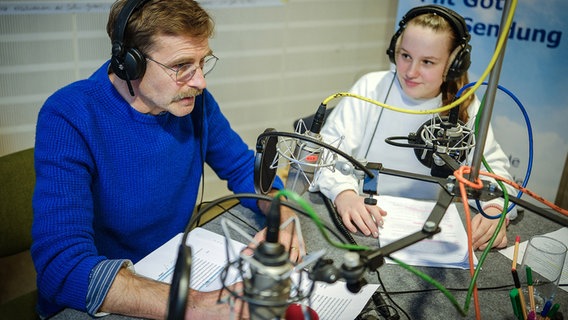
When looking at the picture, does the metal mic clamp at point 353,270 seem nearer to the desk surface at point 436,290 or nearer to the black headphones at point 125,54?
the desk surface at point 436,290

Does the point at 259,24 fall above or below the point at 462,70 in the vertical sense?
below

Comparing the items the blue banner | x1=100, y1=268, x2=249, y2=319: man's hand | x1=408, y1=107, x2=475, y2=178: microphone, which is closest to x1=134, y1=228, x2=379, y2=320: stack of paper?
x1=100, y1=268, x2=249, y2=319: man's hand

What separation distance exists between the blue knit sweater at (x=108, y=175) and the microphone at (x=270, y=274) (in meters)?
0.54

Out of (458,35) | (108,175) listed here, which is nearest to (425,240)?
(458,35)

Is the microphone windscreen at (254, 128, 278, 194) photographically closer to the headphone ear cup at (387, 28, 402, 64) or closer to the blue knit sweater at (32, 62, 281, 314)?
the blue knit sweater at (32, 62, 281, 314)

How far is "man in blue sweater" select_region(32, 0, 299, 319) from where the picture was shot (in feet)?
3.47

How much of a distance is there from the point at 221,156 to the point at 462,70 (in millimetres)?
741

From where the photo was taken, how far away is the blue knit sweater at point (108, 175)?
1.10m

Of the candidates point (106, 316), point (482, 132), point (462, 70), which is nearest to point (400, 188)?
point (462, 70)

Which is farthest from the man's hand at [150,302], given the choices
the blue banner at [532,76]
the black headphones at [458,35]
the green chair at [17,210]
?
the blue banner at [532,76]

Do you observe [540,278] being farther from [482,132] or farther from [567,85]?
[567,85]

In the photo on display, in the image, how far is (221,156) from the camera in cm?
163

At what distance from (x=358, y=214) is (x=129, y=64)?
674mm

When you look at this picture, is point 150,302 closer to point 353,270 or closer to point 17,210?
point 353,270
